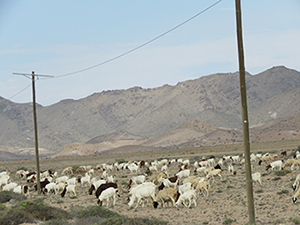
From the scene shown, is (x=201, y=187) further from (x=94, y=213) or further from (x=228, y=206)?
(x=94, y=213)

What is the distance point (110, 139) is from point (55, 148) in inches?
1076

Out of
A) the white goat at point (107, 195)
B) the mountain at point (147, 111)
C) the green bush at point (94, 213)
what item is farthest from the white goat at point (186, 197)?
the mountain at point (147, 111)

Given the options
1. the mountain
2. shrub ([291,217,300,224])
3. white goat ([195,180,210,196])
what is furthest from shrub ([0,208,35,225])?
the mountain

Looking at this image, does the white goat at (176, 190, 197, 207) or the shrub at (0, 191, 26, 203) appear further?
the shrub at (0, 191, 26, 203)

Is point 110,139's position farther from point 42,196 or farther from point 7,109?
point 42,196

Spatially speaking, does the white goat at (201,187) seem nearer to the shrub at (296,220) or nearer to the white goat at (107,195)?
the white goat at (107,195)

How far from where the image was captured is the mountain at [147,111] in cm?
13950

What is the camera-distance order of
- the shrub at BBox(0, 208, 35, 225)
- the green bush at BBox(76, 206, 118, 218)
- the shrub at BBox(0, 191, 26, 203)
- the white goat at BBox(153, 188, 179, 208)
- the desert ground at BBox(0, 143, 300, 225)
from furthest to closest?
1. the shrub at BBox(0, 191, 26, 203)
2. the white goat at BBox(153, 188, 179, 208)
3. the green bush at BBox(76, 206, 118, 218)
4. the shrub at BBox(0, 208, 35, 225)
5. the desert ground at BBox(0, 143, 300, 225)

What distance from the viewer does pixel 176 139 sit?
113125 mm

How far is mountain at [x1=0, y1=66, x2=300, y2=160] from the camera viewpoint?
139500mm

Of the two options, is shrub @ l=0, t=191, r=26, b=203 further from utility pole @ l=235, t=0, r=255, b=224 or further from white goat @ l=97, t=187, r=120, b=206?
utility pole @ l=235, t=0, r=255, b=224

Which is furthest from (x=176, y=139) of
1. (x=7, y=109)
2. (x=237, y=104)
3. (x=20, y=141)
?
(x=7, y=109)

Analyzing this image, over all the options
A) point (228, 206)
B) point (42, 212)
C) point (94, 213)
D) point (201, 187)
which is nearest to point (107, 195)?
point (94, 213)

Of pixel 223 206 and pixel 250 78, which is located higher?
pixel 250 78
